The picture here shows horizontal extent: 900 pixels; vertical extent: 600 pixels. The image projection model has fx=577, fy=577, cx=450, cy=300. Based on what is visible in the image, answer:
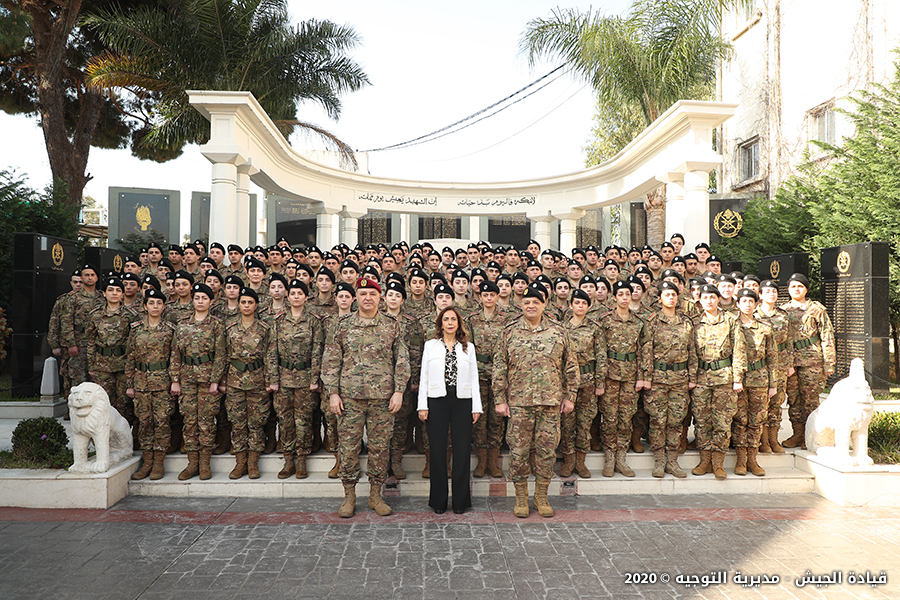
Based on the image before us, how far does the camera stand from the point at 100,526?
16.3 feet

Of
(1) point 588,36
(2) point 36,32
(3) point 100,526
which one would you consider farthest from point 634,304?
(2) point 36,32

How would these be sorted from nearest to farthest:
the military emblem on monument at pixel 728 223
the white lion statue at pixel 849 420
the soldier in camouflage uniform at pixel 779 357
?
the white lion statue at pixel 849 420 → the soldier in camouflage uniform at pixel 779 357 → the military emblem on monument at pixel 728 223

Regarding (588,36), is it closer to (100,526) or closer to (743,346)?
(743,346)

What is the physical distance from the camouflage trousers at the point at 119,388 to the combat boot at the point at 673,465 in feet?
19.5

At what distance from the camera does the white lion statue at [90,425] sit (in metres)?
5.38

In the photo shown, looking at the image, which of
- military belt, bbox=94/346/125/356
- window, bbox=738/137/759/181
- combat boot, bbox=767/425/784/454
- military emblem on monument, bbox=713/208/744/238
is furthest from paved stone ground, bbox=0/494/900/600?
window, bbox=738/137/759/181

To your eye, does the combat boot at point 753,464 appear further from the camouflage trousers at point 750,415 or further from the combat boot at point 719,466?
the combat boot at point 719,466

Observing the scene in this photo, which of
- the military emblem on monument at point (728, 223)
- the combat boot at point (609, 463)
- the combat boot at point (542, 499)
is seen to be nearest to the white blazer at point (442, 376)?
the combat boot at point (542, 499)

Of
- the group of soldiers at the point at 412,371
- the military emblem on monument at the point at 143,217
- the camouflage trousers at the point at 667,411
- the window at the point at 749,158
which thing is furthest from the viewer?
the military emblem on monument at the point at 143,217

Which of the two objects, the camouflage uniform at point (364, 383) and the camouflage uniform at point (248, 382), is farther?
the camouflage uniform at point (248, 382)

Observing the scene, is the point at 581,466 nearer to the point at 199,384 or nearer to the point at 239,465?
the point at 239,465

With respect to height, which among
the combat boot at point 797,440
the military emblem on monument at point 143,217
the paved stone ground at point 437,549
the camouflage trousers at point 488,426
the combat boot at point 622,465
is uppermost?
the military emblem on monument at point 143,217

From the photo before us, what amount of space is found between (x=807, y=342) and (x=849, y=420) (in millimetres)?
1414

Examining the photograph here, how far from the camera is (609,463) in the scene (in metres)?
6.12
